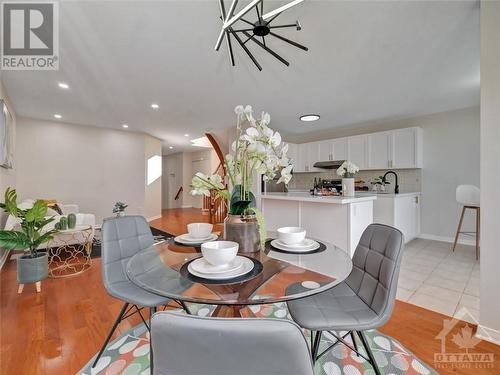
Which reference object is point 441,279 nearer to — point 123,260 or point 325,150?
point 123,260

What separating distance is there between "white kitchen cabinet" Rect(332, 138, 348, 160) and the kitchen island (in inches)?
88.8

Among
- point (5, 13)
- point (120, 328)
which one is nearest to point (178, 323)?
point (120, 328)

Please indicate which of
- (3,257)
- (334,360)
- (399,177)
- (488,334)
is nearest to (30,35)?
(3,257)

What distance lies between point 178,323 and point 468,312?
2.58 meters

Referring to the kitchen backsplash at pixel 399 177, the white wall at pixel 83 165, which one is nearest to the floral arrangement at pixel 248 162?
the kitchen backsplash at pixel 399 177

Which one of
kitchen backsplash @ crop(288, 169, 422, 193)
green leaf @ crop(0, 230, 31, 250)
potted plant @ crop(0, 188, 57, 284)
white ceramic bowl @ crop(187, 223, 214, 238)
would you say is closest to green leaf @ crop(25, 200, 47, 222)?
potted plant @ crop(0, 188, 57, 284)

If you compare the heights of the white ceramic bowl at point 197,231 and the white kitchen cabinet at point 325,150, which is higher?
the white kitchen cabinet at point 325,150

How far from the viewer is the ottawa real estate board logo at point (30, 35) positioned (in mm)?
1767

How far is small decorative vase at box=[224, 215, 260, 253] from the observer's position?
1248 mm

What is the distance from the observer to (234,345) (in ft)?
1.59

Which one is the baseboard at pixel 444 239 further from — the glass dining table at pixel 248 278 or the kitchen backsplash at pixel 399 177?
the glass dining table at pixel 248 278

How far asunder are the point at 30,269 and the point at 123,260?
1.47m

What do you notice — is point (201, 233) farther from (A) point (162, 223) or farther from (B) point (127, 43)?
(A) point (162, 223)

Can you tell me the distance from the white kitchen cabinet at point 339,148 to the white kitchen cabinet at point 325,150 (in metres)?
0.08
